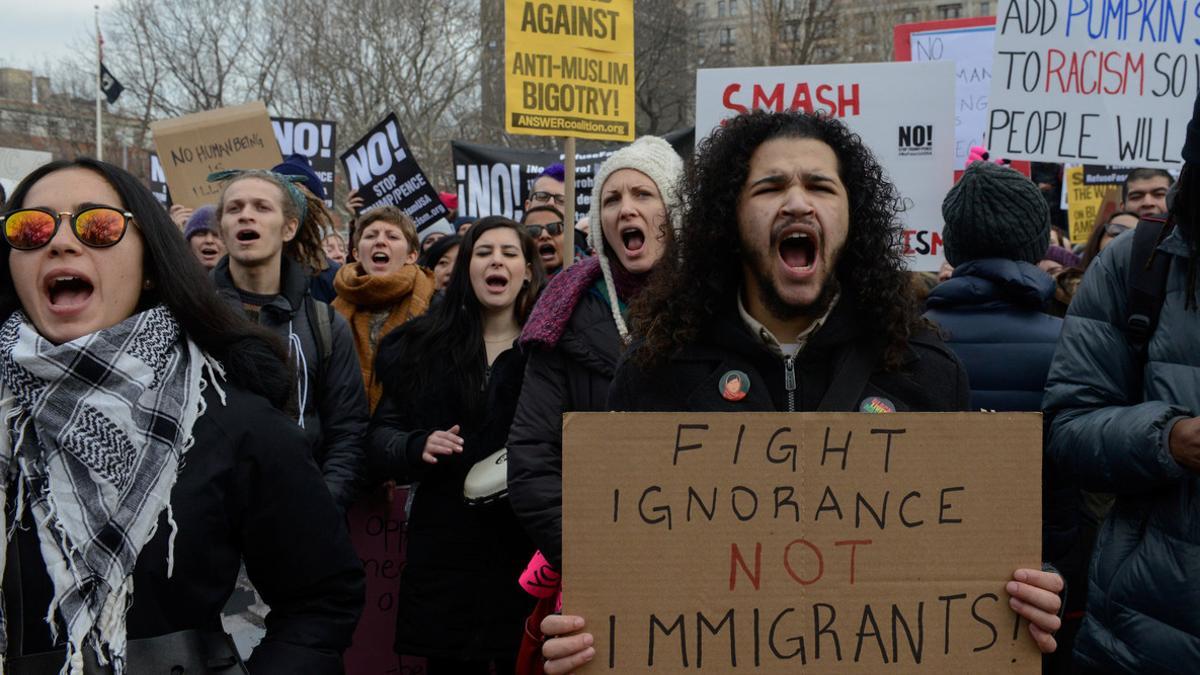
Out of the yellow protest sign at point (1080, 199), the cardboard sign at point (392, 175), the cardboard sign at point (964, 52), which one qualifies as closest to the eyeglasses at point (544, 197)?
the cardboard sign at point (392, 175)

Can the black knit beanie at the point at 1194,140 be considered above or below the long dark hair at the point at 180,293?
above

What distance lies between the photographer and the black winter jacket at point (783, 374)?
7.57 ft

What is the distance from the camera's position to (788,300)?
7.59ft

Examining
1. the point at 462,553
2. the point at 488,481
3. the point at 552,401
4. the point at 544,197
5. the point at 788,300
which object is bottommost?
the point at 462,553

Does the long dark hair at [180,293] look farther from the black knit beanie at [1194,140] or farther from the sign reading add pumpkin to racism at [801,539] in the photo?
the black knit beanie at [1194,140]

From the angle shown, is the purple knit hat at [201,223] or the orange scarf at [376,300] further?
the purple knit hat at [201,223]

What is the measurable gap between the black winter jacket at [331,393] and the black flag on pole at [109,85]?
32886 millimetres

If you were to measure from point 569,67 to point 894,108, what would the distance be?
68.9 inches

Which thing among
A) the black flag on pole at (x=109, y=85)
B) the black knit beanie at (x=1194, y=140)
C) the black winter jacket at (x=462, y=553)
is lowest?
the black winter jacket at (x=462, y=553)

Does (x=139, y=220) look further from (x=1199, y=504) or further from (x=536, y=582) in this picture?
(x=1199, y=504)

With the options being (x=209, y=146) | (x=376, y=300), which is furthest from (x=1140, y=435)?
(x=209, y=146)

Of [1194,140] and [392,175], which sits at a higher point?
[392,175]

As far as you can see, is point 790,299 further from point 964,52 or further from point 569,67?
point 964,52


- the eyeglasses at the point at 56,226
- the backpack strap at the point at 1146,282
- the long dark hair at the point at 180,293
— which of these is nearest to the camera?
the eyeglasses at the point at 56,226
